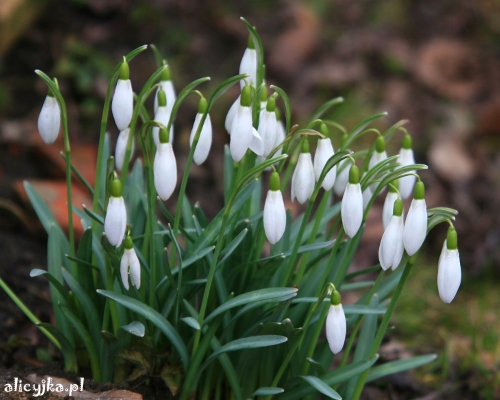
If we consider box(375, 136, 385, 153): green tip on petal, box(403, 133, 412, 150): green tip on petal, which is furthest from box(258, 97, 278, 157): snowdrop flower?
box(403, 133, 412, 150): green tip on petal

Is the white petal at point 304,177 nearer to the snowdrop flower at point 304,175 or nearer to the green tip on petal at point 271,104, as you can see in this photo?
the snowdrop flower at point 304,175

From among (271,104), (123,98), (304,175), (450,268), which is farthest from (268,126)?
(450,268)

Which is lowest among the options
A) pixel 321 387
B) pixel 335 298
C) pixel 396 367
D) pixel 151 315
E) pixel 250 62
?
pixel 396 367

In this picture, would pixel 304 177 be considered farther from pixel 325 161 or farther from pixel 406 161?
pixel 406 161

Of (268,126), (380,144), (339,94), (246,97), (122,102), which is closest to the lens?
(246,97)

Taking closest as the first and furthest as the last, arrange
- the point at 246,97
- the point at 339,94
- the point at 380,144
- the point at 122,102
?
the point at 246,97, the point at 122,102, the point at 380,144, the point at 339,94

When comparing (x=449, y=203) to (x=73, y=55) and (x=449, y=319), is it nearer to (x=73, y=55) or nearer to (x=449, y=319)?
(x=449, y=319)

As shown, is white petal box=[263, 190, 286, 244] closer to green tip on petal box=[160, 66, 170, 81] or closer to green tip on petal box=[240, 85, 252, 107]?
green tip on petal box=[240, 85, 252, 107]
